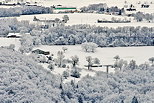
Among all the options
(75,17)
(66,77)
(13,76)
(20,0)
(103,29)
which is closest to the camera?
(13,76)

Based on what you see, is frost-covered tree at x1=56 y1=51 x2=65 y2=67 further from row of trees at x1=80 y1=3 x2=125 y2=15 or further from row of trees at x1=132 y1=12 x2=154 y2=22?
row of trees at x1=80 y1=3 x2=125 y2=15

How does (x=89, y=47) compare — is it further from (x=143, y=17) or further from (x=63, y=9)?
(x=63, y=9)

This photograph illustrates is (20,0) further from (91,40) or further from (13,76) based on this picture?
(13,76)

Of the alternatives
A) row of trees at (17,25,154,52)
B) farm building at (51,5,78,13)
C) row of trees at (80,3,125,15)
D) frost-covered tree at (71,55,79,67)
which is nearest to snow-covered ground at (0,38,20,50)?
row of trees at (17,25,154,52)

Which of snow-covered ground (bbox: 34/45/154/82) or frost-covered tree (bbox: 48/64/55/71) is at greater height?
frost-covered tree (bbox: 48/64/55/71)

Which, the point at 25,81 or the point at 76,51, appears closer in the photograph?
the point at 25,81

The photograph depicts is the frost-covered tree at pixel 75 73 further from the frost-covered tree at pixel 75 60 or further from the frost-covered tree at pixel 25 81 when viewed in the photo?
the frost-covered tree at pixel 75 60

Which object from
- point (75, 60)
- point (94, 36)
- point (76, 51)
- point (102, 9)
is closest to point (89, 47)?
point (76, 51)

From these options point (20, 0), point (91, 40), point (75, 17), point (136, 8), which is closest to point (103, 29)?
point (91, 40)
